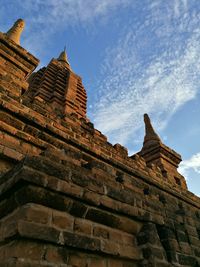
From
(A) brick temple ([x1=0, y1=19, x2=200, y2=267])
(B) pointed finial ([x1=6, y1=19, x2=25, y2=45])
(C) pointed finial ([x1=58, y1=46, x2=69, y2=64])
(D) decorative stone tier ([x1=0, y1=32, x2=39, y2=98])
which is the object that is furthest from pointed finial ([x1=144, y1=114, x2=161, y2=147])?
(C) pointed finial ([x1=58, y1=46, x2=69, y2=64])

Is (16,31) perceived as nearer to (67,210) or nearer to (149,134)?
(149,134)

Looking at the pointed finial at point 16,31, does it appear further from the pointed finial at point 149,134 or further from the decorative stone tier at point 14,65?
the pointed finial at point 149,134

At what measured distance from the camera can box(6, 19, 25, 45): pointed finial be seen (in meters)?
7.62

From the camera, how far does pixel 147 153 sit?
26.1ft

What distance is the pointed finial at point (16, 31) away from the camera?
762 centimetres

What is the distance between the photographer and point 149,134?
8906mm

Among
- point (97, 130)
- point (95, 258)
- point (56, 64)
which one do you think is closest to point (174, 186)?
point (97, 130)

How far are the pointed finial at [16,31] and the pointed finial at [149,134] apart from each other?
5133 mm

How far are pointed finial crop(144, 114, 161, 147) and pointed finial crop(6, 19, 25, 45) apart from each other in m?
5.13

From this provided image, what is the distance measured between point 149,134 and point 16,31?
5475mm

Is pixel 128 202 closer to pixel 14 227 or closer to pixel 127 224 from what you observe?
pixel 127 224

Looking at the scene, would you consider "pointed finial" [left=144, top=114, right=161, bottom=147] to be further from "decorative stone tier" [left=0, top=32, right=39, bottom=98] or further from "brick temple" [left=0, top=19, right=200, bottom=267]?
"decorative stone tier" [left=0, top=32, right=39, bottom=98]

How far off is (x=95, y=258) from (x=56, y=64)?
13.1 m

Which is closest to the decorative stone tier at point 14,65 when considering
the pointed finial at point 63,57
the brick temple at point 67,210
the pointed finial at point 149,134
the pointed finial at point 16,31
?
the brick temple at point 67,210
